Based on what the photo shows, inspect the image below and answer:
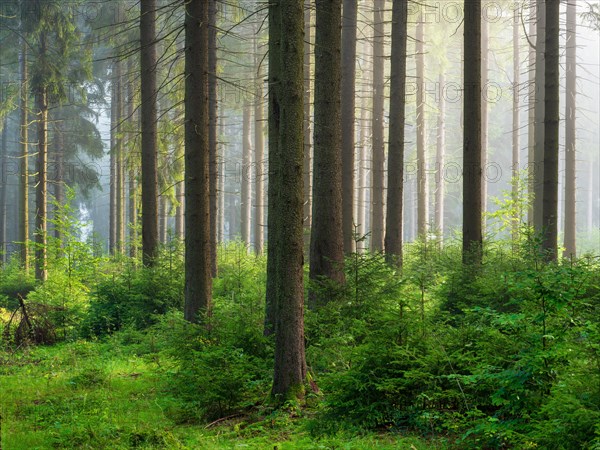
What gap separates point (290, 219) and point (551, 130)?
9.70 meters

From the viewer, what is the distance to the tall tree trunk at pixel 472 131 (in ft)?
45.5

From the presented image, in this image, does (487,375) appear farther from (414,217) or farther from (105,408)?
(414,217)

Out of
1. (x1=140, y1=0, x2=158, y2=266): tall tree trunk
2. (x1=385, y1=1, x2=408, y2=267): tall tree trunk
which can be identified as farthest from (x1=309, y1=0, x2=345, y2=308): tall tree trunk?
(x1=140, y1=0, x2=158, y2=266): tall tree trunk

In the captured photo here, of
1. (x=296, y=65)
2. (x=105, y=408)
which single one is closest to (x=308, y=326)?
(x=105, y=408)

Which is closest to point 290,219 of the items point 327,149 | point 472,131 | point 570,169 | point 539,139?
point 327,149

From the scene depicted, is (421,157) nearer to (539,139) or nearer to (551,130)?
(539,139)

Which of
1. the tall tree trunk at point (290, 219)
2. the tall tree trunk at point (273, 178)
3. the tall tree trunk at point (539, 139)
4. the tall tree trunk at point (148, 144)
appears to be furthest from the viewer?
the tall tree trunk at point (539, 139)

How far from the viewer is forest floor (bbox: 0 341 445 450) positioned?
665 cm

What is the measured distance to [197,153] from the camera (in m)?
12.3

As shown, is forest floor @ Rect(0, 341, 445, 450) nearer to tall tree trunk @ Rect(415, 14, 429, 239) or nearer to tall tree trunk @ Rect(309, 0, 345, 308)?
tall tree trunk @ Rect(309, 0, 345, 308)

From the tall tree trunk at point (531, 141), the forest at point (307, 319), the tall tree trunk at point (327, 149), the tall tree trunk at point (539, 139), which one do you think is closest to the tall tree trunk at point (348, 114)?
the forest at point (307, 319)

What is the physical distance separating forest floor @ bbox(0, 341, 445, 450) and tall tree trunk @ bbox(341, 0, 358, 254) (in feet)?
23.2

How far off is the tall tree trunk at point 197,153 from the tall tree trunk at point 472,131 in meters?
5.35

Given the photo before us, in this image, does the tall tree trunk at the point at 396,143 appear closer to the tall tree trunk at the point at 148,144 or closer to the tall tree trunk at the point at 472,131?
the tall tree trunk at the point at 472,131
